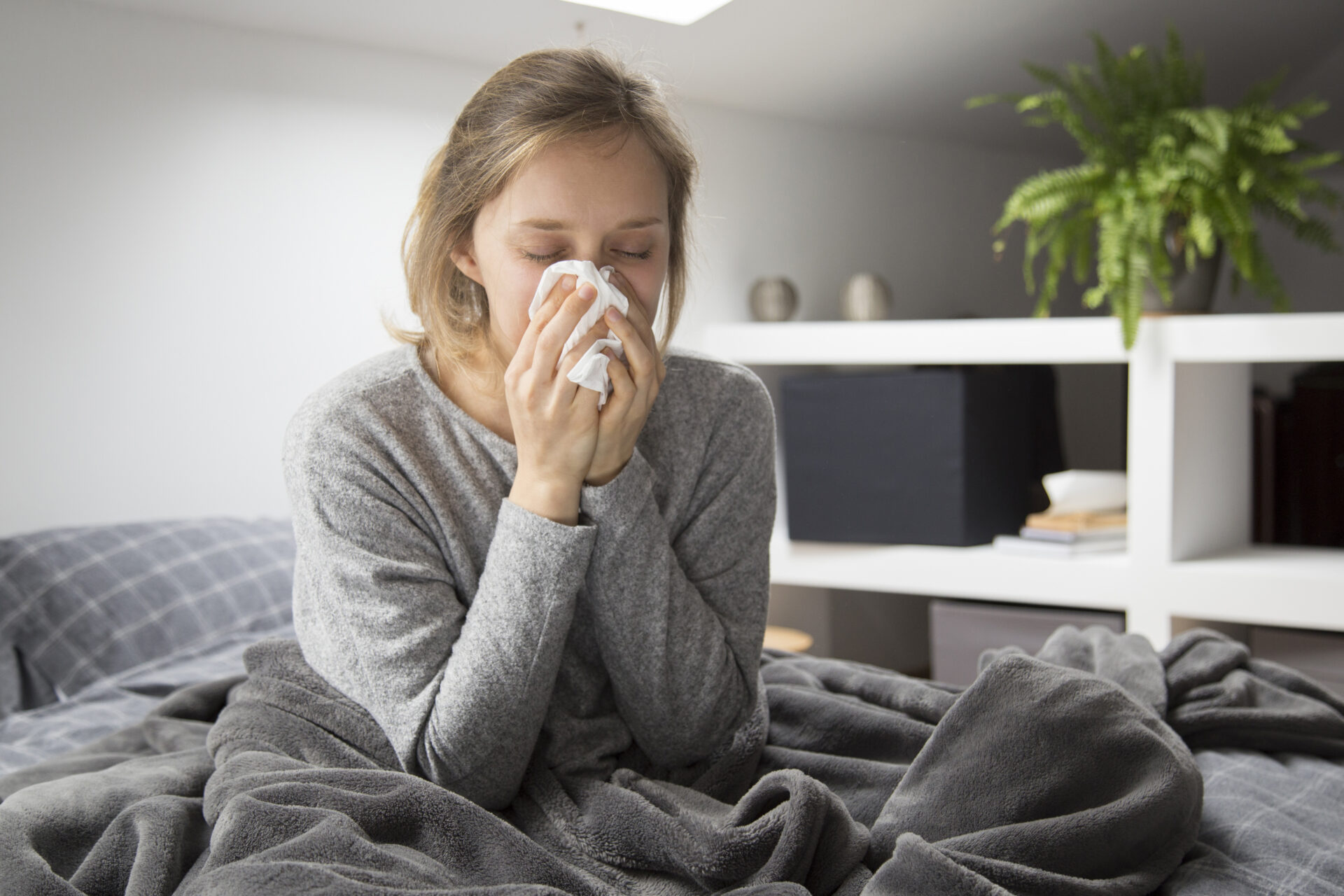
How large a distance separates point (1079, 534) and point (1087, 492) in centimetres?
13

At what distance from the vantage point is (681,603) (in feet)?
3.30

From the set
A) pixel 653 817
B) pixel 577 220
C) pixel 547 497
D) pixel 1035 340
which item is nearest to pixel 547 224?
pixel 577 220

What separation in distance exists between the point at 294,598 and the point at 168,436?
1025 millimetres

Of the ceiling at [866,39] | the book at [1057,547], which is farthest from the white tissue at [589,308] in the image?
the book at [1057,547]

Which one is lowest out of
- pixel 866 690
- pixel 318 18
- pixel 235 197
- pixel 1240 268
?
pixel 866 690

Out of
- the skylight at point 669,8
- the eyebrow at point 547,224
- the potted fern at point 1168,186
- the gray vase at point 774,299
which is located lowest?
the eyebrow at point 547,224

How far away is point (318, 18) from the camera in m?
1.98

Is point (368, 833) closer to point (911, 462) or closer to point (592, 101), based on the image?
point (592, 101)

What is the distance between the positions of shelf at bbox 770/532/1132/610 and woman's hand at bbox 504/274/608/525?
1377 mm

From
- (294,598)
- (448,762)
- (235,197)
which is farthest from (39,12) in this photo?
(448,762)

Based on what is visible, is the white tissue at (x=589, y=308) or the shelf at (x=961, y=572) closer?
the white tissue at (x=589, y=308)

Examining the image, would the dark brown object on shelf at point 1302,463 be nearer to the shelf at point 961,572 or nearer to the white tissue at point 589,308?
the shelf at point 961,572

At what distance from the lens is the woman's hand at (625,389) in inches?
38.2

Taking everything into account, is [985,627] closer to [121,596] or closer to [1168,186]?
[1168,186]
